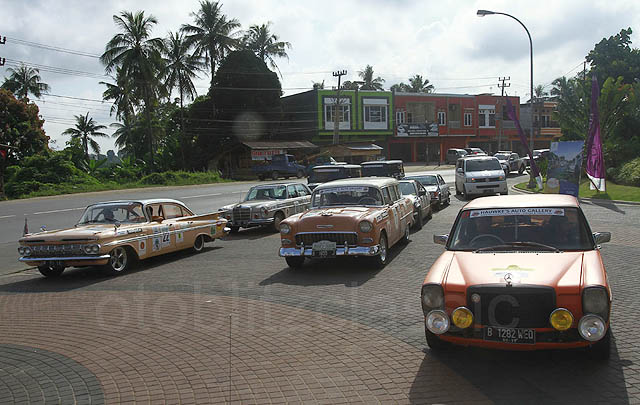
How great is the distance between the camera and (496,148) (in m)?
72.1

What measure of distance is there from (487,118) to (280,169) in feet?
116

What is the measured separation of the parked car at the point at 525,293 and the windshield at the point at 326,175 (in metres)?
15.9

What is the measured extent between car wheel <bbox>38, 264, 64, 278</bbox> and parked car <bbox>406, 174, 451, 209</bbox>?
12396mm

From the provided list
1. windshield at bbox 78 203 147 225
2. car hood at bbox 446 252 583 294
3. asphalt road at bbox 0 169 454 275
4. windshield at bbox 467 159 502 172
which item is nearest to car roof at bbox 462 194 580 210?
car hood at bbox 446 252 583 294

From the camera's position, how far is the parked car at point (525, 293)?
468 cm

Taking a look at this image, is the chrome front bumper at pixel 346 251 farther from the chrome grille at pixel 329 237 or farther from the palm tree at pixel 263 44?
the palm tree at pixel 263 44

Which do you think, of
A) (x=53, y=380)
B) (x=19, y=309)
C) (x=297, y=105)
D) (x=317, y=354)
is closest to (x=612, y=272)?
(x=317, y=354)

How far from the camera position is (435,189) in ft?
65.4

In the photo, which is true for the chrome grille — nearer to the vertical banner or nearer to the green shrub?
the vertical banner

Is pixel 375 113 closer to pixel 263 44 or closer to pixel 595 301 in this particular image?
pixel 263 44

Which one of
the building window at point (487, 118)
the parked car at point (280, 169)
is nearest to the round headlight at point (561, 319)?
the parked car at point (280, 169)

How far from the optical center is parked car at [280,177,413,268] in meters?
9.88

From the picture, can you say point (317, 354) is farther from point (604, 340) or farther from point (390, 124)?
point (390, 124)

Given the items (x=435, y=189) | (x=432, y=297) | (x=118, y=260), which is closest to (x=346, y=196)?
(x=118, y=260)
